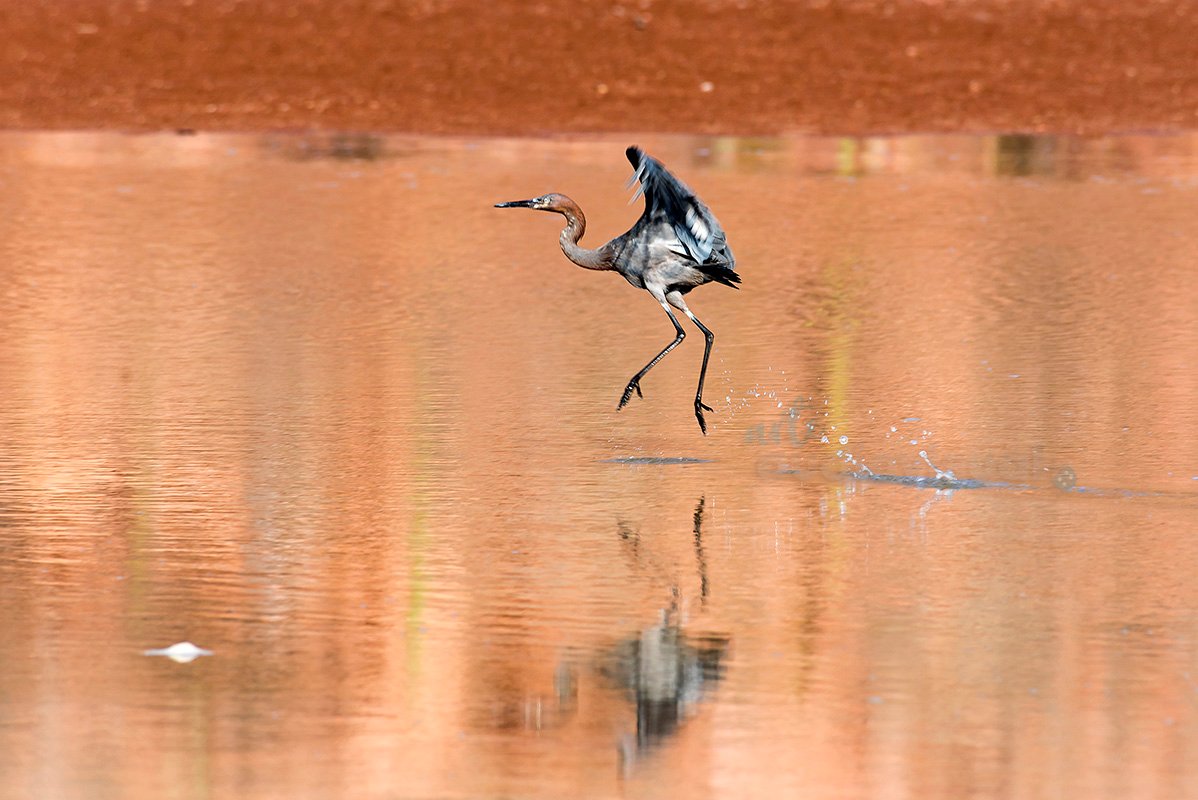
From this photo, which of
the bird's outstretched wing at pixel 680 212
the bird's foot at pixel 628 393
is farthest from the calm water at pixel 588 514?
the bird's outstretched wing at pixel 680 212

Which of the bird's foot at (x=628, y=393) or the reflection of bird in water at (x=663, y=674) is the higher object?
the bird's foot at (x=628, y=393)

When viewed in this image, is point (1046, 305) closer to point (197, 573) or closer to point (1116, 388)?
point (1116, 388)

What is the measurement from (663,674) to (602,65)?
18643 millimetres

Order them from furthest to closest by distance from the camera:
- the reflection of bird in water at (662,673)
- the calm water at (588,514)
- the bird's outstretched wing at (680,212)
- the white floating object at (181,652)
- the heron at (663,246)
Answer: the heron at (663,246) → the bird's outstretched wing at (680,212) → the white floating object at (181,652) → the reflection of bird in water at (662,673) → the calm water at (588,514)

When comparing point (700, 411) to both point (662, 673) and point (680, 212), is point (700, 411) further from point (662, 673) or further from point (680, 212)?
point (662, 673)

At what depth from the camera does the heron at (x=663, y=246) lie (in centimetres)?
995

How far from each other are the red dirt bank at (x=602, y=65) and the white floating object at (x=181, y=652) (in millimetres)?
16508

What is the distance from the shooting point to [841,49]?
81.7 ft

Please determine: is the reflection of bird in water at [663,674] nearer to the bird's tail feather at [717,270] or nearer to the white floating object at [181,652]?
the white floating object at [181,652]

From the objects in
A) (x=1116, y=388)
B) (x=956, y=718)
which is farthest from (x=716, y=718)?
(x=1116, y=388)

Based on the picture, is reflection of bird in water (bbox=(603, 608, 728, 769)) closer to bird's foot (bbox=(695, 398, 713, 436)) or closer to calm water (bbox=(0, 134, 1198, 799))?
calm water (bbox=(0, 134, 1198, 799))

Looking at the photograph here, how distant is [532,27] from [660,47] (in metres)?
1.48

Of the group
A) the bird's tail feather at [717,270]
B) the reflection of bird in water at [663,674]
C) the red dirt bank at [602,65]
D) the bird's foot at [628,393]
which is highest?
the red dirt bank at [602,65]

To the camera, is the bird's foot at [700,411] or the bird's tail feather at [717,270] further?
A: the bird's tail feather at [717,270]
